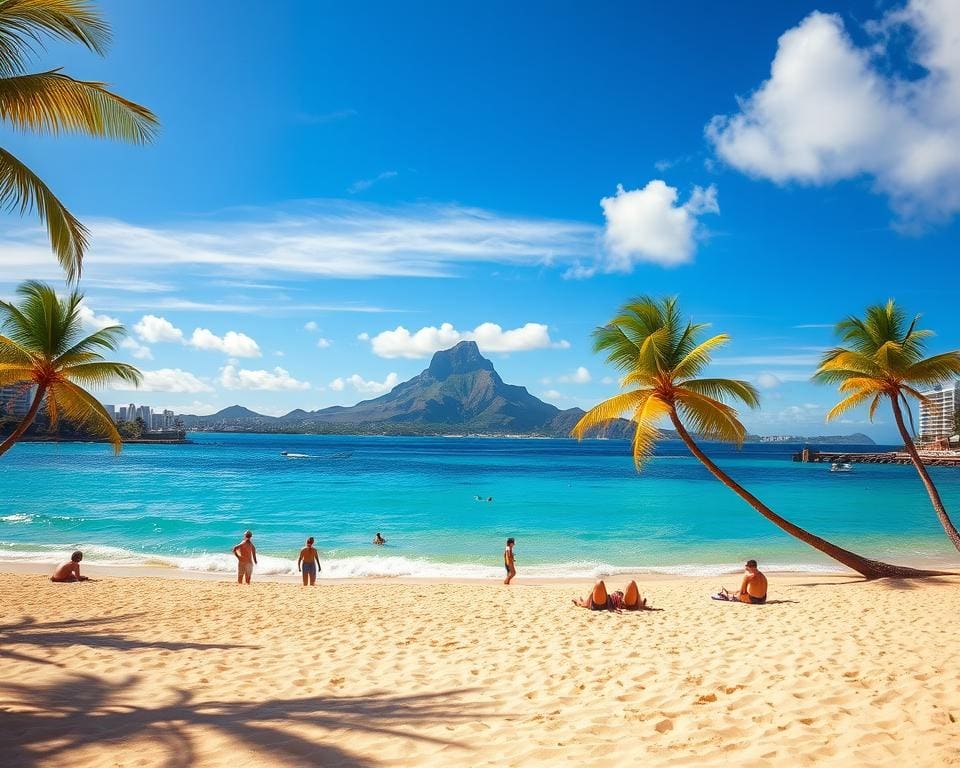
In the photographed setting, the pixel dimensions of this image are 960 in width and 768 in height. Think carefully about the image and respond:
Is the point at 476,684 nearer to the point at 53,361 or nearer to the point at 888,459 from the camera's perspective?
the point at 53,361

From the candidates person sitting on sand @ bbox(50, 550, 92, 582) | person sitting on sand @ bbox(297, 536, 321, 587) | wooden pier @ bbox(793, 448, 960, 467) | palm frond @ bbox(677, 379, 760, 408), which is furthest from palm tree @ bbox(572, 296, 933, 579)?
wooden pier @ bbox(793, 448, 960, 467)

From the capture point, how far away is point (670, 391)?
14.0 meters

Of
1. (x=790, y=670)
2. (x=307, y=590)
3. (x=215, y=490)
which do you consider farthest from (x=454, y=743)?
(x=215, y=490)

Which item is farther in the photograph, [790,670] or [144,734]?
[790,670]

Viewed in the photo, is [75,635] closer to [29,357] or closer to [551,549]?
[29,357]

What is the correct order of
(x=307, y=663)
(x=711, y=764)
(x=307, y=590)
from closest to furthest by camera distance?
1. (x=711, y=764)
2. (x=307, y=663)
3. (x=307, y=590)

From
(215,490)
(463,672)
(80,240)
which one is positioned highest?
(80,240)

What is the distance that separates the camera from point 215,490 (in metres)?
39.3

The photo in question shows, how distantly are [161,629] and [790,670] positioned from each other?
8555 millimetres

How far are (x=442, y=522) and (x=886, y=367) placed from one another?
64.9 feet

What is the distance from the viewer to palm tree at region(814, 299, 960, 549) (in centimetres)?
1386

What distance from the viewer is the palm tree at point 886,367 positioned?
13.9m

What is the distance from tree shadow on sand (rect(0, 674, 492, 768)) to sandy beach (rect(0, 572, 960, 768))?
2 centimetres

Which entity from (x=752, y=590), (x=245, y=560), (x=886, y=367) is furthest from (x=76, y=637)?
(x=886, y=367)
